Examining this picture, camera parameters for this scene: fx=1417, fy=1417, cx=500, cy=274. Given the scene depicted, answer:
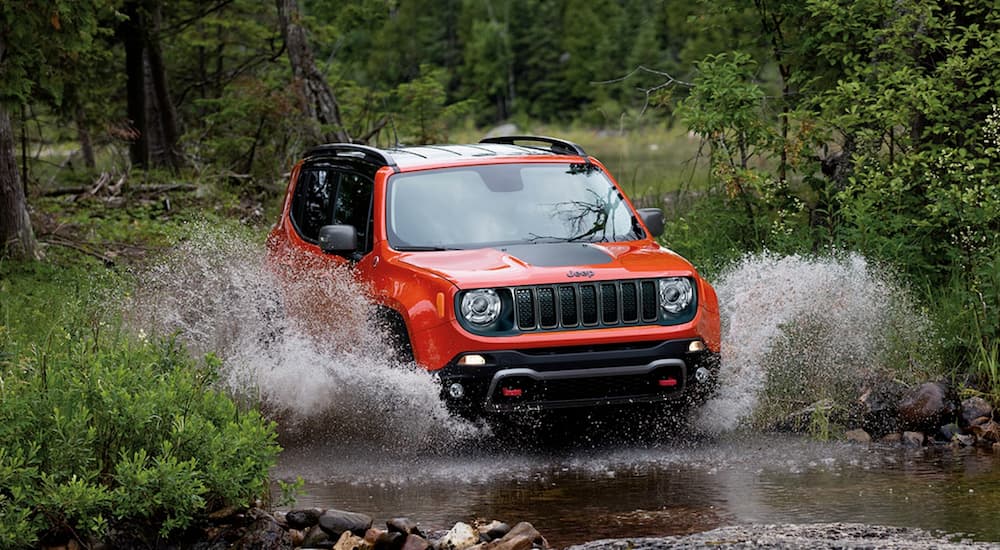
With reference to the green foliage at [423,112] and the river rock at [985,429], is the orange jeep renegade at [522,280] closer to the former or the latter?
the river rock at [985,429]

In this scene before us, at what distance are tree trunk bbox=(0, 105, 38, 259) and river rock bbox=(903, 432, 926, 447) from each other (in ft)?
33.3

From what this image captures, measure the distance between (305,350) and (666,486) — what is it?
2832 mm

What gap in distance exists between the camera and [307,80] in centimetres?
2284

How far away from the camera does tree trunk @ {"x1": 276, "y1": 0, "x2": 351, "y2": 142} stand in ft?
74.4

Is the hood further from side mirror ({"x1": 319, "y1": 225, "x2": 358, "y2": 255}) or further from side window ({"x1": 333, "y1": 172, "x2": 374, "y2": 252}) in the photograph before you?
side window ({"x1": 333, "y1": 172, "x2": 374, "y2": 252})

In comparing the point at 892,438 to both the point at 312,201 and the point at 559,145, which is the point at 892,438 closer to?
the point at 559,145

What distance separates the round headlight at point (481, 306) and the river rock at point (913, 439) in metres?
3.02

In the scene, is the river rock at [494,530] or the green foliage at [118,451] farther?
the river rock at [494,530]

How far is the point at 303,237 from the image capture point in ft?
36.3

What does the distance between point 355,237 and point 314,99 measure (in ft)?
44.9

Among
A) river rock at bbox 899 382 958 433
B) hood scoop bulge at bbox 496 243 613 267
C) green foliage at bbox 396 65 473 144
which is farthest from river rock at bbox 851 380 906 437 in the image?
green foliage at bbox 396 65 473 144

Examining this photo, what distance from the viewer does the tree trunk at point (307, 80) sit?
74.4ft

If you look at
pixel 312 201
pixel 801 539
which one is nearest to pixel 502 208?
pixel 312 201

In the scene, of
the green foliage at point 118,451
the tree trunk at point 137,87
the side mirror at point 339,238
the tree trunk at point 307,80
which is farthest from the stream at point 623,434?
the tree trunk at point 137,87
